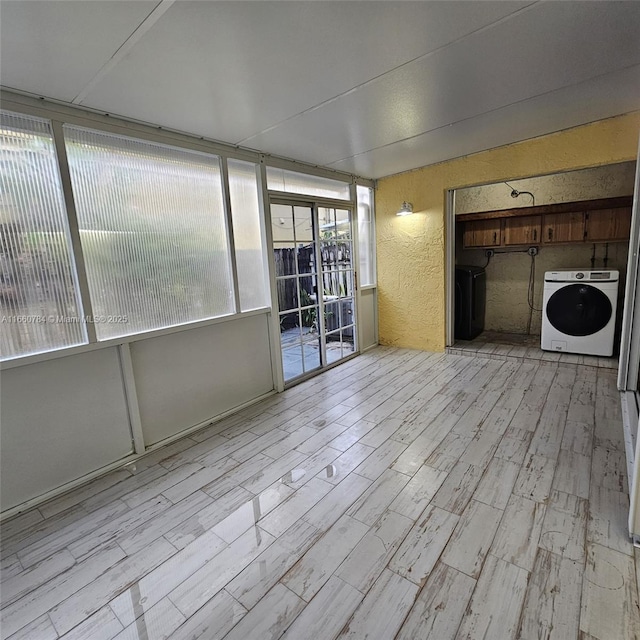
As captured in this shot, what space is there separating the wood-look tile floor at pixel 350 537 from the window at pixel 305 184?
7.73 feet

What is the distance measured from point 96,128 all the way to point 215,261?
1172 millimetres

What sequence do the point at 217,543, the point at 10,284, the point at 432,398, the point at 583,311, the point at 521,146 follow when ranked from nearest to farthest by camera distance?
the point at 217,543
the point at 10,284
the point at 432,398
the point at 521,146
the point at 583,311

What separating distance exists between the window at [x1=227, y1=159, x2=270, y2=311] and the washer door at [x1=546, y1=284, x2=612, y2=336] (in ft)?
10.8

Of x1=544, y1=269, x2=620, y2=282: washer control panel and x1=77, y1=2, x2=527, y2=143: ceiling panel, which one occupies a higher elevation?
x1=77, y1=2, x2=527, y2=143: ceiling panel

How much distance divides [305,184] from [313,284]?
1.12m

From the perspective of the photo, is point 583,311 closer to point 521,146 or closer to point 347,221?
point 521,146

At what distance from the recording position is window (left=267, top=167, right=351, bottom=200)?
3.41m

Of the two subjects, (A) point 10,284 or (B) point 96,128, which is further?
(B) point 96,128

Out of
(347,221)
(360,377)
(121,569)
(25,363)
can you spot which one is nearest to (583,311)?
(360,377)

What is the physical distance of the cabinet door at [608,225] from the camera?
12.4ft

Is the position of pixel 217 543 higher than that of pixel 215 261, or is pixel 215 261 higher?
pixel 215 261

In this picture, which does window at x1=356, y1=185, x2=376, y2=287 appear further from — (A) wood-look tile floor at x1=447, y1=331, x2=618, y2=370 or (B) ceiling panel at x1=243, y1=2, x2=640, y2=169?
(B) ceiling panel at x1=243, y1=2, x2=640, y2=169

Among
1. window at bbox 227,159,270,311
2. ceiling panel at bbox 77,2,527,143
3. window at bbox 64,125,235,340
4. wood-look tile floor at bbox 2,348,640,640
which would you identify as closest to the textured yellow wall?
wood-look tile floor at bbox 2,348,640,640

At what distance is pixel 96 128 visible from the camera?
2168 millimetres
